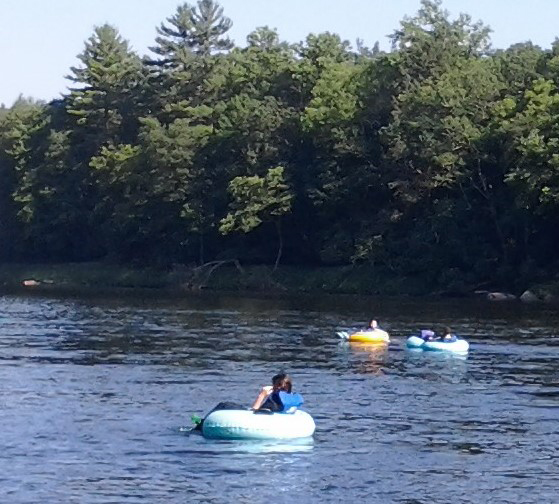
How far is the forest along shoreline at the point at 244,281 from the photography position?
93000mm

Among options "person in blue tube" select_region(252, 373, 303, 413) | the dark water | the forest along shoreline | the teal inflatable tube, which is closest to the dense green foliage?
the forest along shoreline

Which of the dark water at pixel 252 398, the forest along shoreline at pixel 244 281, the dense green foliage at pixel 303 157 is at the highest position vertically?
the dense green foliage at pixel 303 157

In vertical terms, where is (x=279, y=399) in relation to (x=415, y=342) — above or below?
below

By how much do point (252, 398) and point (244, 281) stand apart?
68.5 meters

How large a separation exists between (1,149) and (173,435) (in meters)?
114

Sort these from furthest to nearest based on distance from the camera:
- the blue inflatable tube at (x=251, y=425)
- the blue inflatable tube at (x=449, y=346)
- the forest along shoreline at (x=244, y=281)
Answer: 1. the forest along shoreline at (x=244, y=281)
2. the blue inflatable tube at (x=449, y=346)
3. the blue inflatable tube at (x=251, y=425)

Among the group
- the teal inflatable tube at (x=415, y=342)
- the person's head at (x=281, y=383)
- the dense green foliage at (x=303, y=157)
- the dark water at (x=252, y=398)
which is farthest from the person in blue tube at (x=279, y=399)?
the dense green foliage at (x=303, y=157)

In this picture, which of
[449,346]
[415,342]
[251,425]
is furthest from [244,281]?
[251,425]

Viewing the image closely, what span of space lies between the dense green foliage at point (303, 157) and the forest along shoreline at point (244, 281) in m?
1.20

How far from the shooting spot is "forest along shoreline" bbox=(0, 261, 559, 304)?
9300 centimetres

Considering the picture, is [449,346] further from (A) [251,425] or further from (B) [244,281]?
(B) [244,281]

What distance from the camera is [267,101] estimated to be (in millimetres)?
110938

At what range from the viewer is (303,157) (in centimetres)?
10894

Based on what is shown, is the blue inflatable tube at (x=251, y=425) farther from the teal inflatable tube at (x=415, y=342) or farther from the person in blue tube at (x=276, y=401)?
the teal inflatable tube at (x=415, y=342)
